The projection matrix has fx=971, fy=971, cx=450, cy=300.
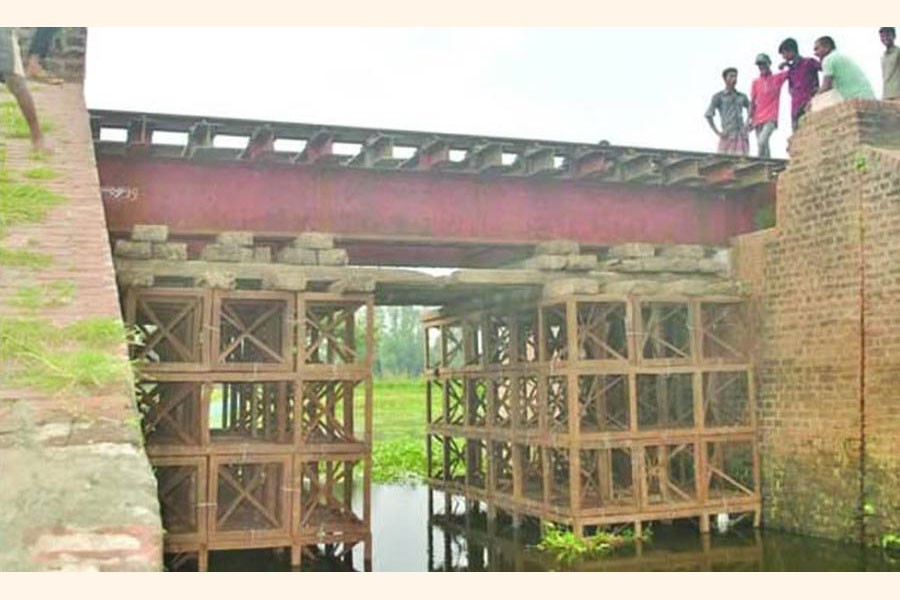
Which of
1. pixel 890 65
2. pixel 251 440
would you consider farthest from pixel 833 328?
pixel 251 440

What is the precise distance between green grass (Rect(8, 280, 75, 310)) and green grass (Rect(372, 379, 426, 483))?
1300 cm

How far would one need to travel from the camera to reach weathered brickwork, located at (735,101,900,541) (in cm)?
1073

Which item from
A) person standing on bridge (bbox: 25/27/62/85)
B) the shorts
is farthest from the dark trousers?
the shorts

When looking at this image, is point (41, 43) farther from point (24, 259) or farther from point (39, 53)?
point (24, 259)

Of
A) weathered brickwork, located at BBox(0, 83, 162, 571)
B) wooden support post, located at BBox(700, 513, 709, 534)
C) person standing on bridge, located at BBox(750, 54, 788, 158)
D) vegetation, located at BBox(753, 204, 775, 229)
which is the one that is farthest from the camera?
person standing on bridge, located at BBox(750, 54, 788, 158)

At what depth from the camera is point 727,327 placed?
13234 millimetres

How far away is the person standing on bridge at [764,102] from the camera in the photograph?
13.9 m

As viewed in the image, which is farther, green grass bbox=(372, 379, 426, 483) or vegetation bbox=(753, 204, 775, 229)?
green grass bbox=(372, 379, 426, 483)

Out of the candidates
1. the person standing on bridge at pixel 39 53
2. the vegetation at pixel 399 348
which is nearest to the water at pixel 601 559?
the person standing on bridge at pixel 39 53

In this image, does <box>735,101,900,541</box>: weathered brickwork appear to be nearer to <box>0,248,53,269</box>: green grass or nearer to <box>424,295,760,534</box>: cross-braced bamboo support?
<box>424,295,760,534</box>: cross-braced bamboo support

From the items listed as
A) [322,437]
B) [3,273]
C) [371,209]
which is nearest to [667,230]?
[371,209]

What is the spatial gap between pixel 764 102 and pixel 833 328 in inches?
163

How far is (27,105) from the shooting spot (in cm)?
877

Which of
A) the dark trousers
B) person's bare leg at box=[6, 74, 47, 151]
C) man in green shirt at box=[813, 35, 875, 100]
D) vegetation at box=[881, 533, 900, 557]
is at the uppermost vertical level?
the dark trousers
